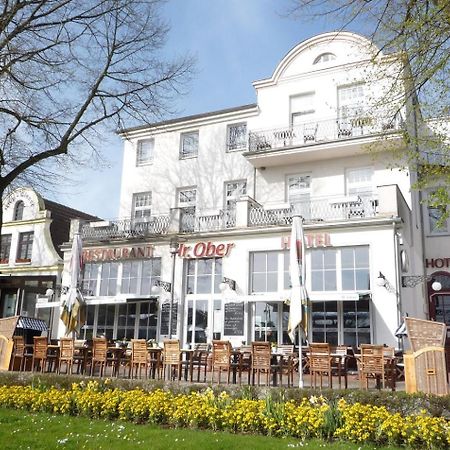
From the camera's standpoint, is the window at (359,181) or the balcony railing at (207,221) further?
the balcony railing at (207,221)

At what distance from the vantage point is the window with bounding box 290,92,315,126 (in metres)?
19.6

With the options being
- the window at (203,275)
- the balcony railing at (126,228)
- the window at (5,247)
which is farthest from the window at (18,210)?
the window at (203,275)

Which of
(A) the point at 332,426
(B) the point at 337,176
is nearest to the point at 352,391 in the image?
(A) the point at 332,426

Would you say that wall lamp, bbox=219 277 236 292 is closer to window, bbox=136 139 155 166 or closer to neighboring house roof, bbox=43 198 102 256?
window, bbox=136 139 155 166

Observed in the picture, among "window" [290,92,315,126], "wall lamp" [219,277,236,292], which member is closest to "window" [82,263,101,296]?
"wall lamp" [219,277,236,292]

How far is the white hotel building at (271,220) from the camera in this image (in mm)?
15391

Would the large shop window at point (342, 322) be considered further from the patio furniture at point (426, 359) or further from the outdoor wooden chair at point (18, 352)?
the outdoor wooden chair at point (18, 352)

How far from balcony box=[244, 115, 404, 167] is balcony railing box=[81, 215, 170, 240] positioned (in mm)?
4303

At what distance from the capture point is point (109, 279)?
19.8 metres

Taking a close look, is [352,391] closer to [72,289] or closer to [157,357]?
[157,357]

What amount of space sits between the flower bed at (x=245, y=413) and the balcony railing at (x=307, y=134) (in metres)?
12.2

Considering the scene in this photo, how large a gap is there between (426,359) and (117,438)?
17.7ft

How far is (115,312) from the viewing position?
1948 centimetres

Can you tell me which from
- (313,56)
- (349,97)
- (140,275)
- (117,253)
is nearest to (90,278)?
(117,253)
